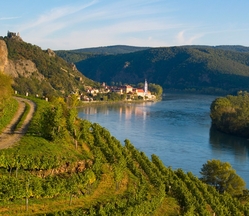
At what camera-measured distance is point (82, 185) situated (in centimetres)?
1333

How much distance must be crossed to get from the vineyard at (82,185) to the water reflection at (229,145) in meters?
18.8

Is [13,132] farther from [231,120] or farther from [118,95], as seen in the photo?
[118,95]

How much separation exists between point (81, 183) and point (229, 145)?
1267 inches

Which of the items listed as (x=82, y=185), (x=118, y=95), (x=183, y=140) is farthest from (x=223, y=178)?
(x=118, y=95)

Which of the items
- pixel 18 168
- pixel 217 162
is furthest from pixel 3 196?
pixel 217 162

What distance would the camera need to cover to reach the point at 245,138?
49.0 m

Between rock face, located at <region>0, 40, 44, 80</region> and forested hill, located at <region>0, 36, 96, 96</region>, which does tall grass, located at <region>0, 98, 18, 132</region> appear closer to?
forested hill, located at <region>0, 36, 96, 96</region>

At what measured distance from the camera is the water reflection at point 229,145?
3822 cm

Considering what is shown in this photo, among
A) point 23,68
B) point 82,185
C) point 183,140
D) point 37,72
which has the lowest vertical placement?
point 183,140

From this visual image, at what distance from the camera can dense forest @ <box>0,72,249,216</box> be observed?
39.1 ft

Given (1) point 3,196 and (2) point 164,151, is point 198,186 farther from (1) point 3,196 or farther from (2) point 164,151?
(2) point 164,151

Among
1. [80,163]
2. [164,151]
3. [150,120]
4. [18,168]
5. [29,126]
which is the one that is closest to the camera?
[18,168]

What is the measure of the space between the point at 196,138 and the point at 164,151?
33.2 feet

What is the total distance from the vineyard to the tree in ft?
15.4
